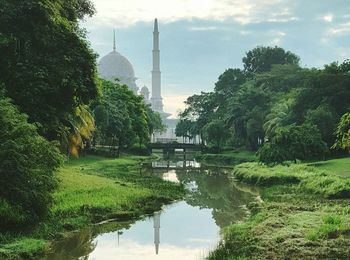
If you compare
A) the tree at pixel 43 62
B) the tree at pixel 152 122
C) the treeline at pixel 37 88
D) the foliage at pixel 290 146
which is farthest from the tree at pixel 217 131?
the tree at pixel 43 62

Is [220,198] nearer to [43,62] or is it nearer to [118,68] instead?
[43,62]

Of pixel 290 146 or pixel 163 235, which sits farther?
pixel 290 146

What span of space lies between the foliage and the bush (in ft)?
86.2

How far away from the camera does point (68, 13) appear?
2788cm

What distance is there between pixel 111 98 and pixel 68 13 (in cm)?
4127

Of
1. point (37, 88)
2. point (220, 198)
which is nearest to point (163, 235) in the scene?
point (37, 88)

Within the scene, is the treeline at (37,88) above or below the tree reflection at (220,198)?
above

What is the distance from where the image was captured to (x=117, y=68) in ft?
584

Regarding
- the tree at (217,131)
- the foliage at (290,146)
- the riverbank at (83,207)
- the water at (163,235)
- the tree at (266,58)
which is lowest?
the water at (163,235)

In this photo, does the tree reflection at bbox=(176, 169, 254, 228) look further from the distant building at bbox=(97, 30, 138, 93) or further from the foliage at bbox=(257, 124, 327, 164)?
the distant building at bbox=(97, 30, 138, 93)

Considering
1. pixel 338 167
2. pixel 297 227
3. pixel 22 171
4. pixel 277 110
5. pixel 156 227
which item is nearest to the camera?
pixel 22 171

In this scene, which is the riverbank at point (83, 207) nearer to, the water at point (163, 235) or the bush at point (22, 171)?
the water at point (163, 235)

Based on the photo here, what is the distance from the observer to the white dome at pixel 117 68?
176 metres

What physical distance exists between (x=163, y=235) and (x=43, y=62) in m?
9.51
